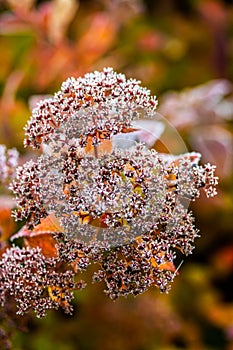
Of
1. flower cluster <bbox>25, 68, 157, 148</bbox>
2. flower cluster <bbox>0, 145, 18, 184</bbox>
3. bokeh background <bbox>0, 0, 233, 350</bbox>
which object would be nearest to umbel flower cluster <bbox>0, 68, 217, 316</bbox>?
flower cluster <bbox>25, 68, 157, 148</bbox>

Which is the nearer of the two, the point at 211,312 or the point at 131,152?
the point at 131,152

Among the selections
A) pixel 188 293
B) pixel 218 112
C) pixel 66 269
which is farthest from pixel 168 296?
pixel 66 269

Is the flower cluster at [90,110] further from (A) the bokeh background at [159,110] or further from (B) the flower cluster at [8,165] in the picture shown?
(A) the bokeh background at [159,110]

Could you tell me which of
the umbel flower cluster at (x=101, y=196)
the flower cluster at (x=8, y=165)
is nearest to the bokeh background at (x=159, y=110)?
the flower cluster at (x=8, y=165)

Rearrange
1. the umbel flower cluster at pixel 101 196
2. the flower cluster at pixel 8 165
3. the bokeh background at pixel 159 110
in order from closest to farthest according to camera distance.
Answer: the umbel flower cluster at pixel 101 196 → the flower cluster at pixel 8 165 → the bokeh background at pixel 159 110

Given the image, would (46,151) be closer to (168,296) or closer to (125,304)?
(125,304)
